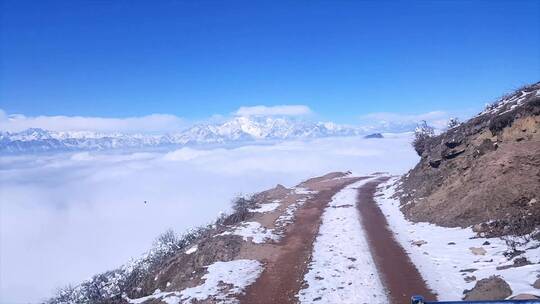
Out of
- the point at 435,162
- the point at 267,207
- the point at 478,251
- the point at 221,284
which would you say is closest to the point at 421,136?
the point at 435,162

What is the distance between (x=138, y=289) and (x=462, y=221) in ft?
61.0

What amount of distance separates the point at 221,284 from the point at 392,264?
735 cm

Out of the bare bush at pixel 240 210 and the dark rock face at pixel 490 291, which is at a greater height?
the dark rock face at pixel 490 291

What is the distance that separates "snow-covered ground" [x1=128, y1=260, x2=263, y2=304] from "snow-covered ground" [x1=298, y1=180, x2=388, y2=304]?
2659 millimetres

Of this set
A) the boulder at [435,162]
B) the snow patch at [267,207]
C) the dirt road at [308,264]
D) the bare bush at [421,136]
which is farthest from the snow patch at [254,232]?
the bare bush at [421,136]

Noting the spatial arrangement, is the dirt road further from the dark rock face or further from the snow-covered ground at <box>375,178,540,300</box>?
the dark rock face

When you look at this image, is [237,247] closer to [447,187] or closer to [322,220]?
[322,220]

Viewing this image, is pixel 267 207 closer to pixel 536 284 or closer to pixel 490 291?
pixel 490 291

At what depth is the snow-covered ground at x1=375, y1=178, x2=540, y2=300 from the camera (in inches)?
544

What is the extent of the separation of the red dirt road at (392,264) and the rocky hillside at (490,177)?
2780 mm

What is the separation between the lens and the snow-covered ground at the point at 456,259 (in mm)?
13812

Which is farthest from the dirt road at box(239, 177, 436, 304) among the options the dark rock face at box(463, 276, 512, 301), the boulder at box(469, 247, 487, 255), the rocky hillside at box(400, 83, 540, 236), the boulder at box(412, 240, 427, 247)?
the rocky hillside at box(400, 83, 540, 236)

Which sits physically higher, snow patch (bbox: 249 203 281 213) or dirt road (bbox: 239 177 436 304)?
dirt road (bbox: 239 177 436 304)

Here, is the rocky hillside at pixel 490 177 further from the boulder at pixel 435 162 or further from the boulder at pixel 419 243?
the boulder at pixel 419 243
